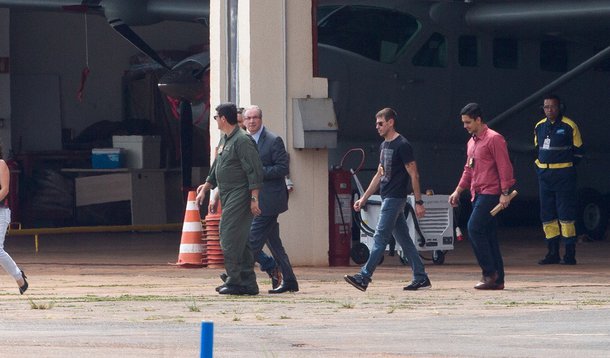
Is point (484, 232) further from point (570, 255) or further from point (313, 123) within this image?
point (570, 255)

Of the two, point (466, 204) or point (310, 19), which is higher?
point (310, 19)

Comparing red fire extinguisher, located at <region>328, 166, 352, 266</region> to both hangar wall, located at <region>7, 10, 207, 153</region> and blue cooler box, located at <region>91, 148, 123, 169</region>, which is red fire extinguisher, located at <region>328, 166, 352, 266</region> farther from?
hangar wall, located at <region>7, 10, 207, 153</region>

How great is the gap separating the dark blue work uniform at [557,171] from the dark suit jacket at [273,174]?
579 cm

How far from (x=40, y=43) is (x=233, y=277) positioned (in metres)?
17.5

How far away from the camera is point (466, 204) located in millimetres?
27438

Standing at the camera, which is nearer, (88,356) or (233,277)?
(88,356)

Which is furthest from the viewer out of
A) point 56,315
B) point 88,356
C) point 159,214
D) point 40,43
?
point 40,43

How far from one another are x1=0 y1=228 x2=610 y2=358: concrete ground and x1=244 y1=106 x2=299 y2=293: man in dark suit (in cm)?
29

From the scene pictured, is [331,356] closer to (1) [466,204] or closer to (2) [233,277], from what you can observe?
(2) [233,277]

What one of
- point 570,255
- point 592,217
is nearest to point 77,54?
point 592,217

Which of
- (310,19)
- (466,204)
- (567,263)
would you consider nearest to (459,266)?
(567,263)

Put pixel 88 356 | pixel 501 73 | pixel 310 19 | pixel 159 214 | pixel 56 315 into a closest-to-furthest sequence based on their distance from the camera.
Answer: pixel 88 356, pixel 56 315, pixel 310 19, pixel 501 73, pixel 159 214

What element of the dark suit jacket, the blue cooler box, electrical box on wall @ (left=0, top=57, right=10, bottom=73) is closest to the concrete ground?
the dark suit jacket

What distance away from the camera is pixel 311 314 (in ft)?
41.5
